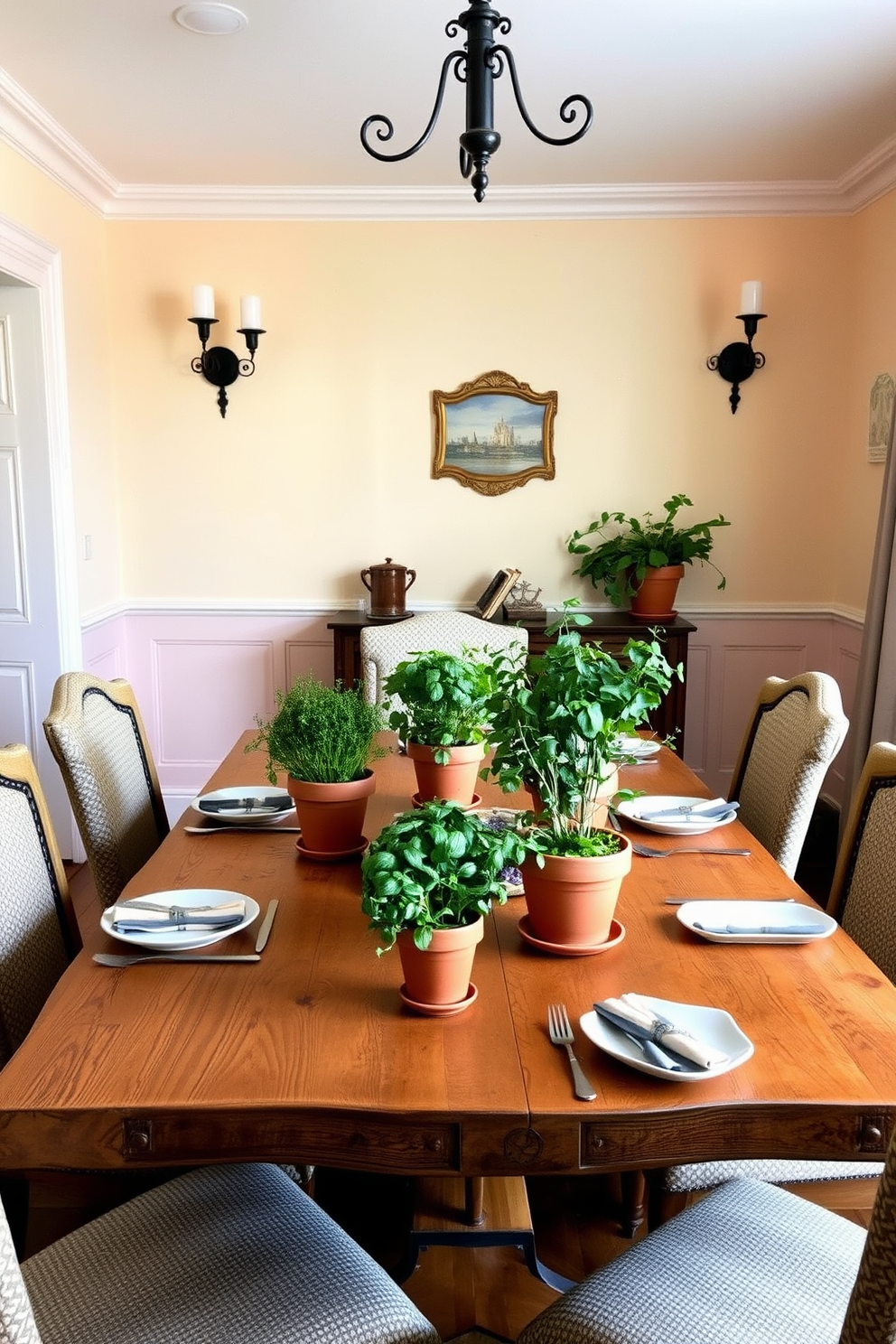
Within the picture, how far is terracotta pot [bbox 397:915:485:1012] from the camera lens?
3.96 feet

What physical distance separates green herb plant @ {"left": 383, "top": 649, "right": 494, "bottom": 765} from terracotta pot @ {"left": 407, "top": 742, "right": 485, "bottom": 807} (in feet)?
0.06

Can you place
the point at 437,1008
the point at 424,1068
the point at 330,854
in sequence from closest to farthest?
the point at 424,1068 < the point at 437,1008 < the point at 330,854

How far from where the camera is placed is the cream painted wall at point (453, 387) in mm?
4016

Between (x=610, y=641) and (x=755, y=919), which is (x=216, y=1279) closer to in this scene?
(x=755, y=919)

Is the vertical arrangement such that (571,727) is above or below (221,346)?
below

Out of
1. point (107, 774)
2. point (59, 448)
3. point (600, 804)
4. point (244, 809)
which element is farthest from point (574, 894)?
point (59, 448)

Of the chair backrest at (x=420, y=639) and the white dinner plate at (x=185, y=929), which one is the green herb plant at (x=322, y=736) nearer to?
the white dinner plate at (x=185, y=929)

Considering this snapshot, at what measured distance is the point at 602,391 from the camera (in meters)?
4.10

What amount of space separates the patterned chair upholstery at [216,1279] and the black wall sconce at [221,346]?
3252 mm

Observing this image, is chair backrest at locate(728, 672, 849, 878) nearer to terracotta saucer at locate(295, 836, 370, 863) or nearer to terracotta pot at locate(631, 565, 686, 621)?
terracotta saucer at locate(295, 836, 370, 863)

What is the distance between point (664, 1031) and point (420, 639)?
1992 millimetres

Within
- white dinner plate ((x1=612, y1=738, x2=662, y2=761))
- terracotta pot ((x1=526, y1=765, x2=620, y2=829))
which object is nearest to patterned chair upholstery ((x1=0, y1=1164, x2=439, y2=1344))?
terracotta pot ((x1=526, y1=765, x2=620, y2=829))

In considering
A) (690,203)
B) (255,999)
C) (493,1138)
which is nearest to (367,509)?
(690,203)

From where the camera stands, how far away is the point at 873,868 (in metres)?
1.73
